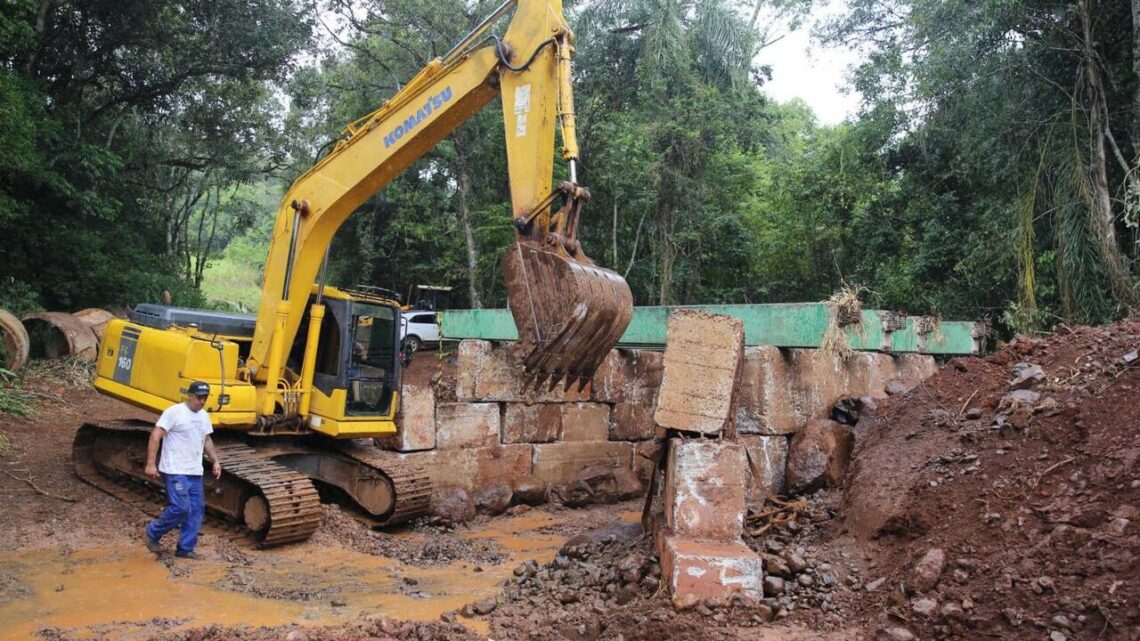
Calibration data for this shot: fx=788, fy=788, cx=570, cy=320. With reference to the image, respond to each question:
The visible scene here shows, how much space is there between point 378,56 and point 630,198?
291 inches

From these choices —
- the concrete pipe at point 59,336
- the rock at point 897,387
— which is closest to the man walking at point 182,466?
the rock at point 897,387

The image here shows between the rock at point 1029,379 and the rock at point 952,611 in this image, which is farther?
the rock at point 1029,379

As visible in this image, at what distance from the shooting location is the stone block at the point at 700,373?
15.9 feet

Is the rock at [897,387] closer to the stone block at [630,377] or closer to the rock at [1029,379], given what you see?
the rock at [1029,379]

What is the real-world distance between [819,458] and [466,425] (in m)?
3.82

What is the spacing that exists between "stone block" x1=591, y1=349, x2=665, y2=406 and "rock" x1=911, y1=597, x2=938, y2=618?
5.97 meters

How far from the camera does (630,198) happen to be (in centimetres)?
1778

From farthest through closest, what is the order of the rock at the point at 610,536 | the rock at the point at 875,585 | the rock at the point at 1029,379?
the rock at the point at 610,536
the rock at the point at 1029,379
the rock at the point at 875,585

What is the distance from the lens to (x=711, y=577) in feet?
14.0

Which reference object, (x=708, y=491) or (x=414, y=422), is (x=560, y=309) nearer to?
(x=708, y=491)

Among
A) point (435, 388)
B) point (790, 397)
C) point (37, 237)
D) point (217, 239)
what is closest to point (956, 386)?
point (790, 397)

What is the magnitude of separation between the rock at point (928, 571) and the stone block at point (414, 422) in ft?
17.9

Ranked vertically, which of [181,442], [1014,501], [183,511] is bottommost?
[183,511]

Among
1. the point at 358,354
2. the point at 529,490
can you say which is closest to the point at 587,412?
the point at 529,490
